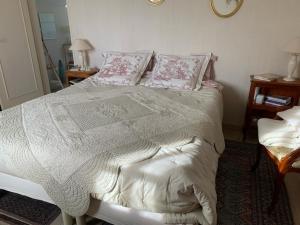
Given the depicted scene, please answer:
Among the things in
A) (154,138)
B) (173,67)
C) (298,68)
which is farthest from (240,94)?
(154,138)

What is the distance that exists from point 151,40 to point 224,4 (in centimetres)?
96

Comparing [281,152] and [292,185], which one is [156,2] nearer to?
[281,152]

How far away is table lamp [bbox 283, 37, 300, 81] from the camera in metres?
2.19

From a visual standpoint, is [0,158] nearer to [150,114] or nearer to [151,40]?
[150,114]

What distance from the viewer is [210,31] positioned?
8.81ft

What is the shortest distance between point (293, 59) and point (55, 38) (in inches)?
184

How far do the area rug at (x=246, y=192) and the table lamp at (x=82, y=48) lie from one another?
2301 mm

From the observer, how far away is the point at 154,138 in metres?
1.46

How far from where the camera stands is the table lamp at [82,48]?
3.17 meters

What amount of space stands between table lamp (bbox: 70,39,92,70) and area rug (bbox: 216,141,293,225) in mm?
2301

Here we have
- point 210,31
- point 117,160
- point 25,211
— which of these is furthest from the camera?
point 210,31

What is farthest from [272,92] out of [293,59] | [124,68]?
[124,68]

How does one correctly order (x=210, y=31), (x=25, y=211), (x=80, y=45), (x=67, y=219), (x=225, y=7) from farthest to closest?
(x=80, y=45), (x=210, y=31), (x=225, y=7), (x=25, y=211), (x=67, y=219)

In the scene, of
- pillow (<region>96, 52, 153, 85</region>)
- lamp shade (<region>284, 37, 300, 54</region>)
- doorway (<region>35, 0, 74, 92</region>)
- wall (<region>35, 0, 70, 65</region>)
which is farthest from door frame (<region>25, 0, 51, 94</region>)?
lamp shade (<region>284, 37, 300, 54</region>)
